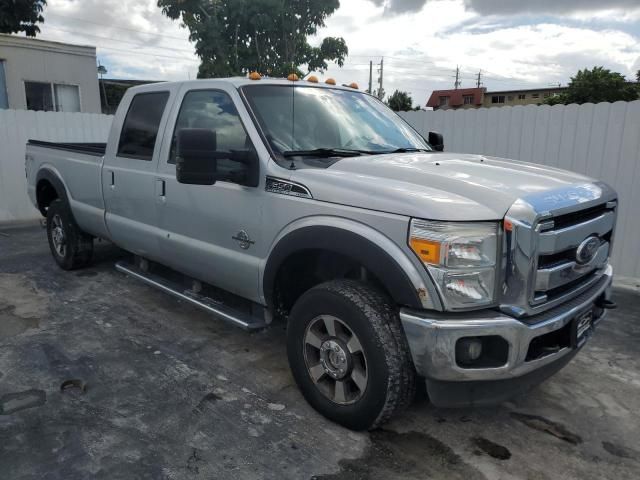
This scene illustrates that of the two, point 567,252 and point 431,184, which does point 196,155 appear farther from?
point 567,252

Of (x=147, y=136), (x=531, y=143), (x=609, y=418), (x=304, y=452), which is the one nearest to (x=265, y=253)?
(x=304, y=452)

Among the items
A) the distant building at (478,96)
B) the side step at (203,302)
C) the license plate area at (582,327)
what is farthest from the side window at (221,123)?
the distant building at (478,96)

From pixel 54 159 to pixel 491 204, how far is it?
16.6ft

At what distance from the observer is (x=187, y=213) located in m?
3.82

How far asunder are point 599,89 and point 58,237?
120 ft

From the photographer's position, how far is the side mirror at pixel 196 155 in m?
2.91

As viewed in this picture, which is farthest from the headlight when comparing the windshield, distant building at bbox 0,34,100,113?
distant building at bbox 0,34,100,113

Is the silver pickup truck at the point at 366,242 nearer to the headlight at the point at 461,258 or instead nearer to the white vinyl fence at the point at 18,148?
the headlight at the point at 461,258

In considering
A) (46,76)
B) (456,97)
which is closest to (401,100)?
(456,97)

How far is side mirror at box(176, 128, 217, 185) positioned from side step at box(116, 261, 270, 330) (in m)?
1.03

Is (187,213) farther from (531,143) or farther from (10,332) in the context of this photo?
(531,143)

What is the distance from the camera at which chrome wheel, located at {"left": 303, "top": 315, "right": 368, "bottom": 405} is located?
2.79m

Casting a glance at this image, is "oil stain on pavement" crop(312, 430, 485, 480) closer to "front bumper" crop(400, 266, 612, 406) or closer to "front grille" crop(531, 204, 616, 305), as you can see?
"front bumper" crop(400, 266, 612, 406)

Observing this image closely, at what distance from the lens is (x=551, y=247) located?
2512 millimetres
